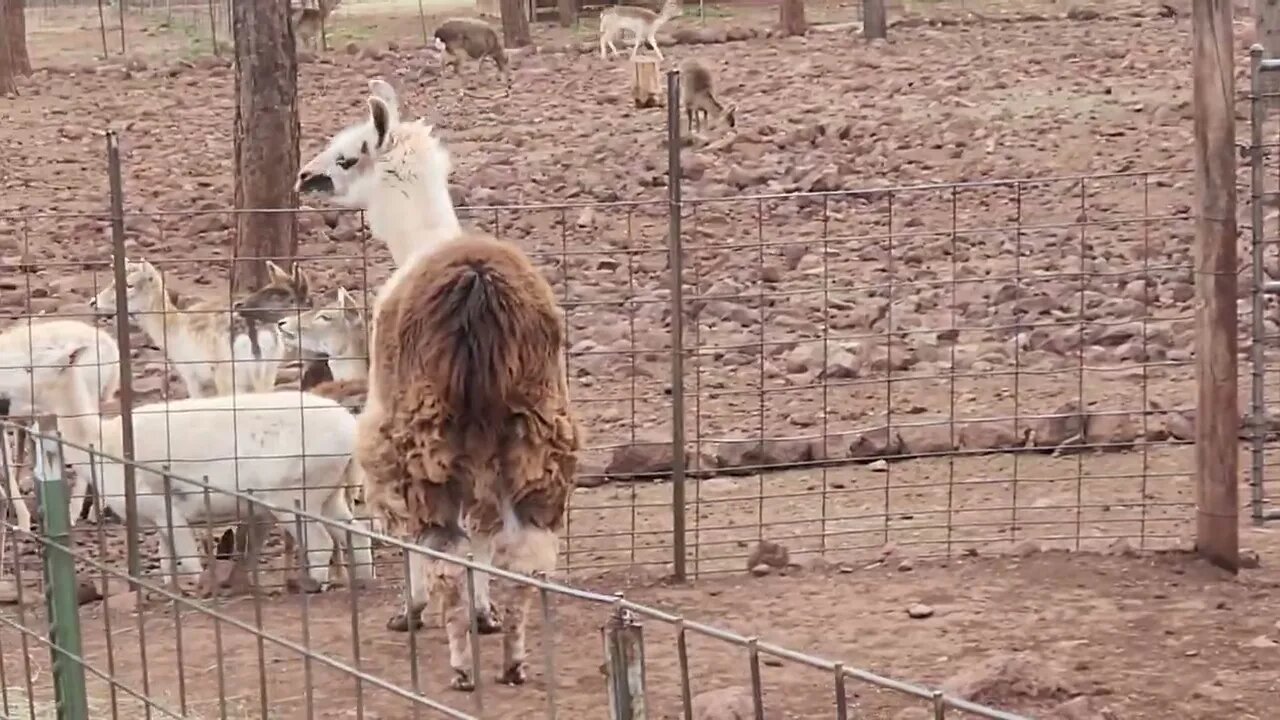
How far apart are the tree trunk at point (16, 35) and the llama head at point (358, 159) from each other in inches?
858

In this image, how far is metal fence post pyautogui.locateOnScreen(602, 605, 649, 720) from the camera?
9.51 feet

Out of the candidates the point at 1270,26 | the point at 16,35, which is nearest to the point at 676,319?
the point at 1270,26

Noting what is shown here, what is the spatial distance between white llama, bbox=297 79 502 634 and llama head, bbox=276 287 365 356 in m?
2.22

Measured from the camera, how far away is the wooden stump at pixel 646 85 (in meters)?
23.3

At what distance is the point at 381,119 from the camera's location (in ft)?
25.9

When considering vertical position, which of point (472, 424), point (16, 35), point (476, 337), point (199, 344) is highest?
point (16, 35)

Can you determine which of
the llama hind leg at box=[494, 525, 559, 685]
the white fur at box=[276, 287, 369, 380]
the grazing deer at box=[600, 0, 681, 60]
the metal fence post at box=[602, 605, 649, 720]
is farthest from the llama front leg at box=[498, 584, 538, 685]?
the grazing deer at box=[600, 0, 681, 60]

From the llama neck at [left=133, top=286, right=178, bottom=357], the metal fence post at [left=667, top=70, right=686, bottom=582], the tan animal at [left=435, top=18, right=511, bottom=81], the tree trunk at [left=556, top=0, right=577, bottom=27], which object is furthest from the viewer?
the tree trunk at [left=556, top=0, right=577, bottom=27]

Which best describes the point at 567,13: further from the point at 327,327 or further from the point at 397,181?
the point at 397,181

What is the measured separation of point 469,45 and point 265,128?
58.0 feet

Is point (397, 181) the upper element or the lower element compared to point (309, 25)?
lower

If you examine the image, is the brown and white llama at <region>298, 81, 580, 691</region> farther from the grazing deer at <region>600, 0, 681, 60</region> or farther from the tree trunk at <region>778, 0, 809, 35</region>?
the tree trunk at <region>778, 0, 809, 35</region>

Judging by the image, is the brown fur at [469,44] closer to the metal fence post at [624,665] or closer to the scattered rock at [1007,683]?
the scattered rock at [1007,683]

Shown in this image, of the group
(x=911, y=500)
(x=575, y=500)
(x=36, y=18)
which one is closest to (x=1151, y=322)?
(x=911, y=500)
